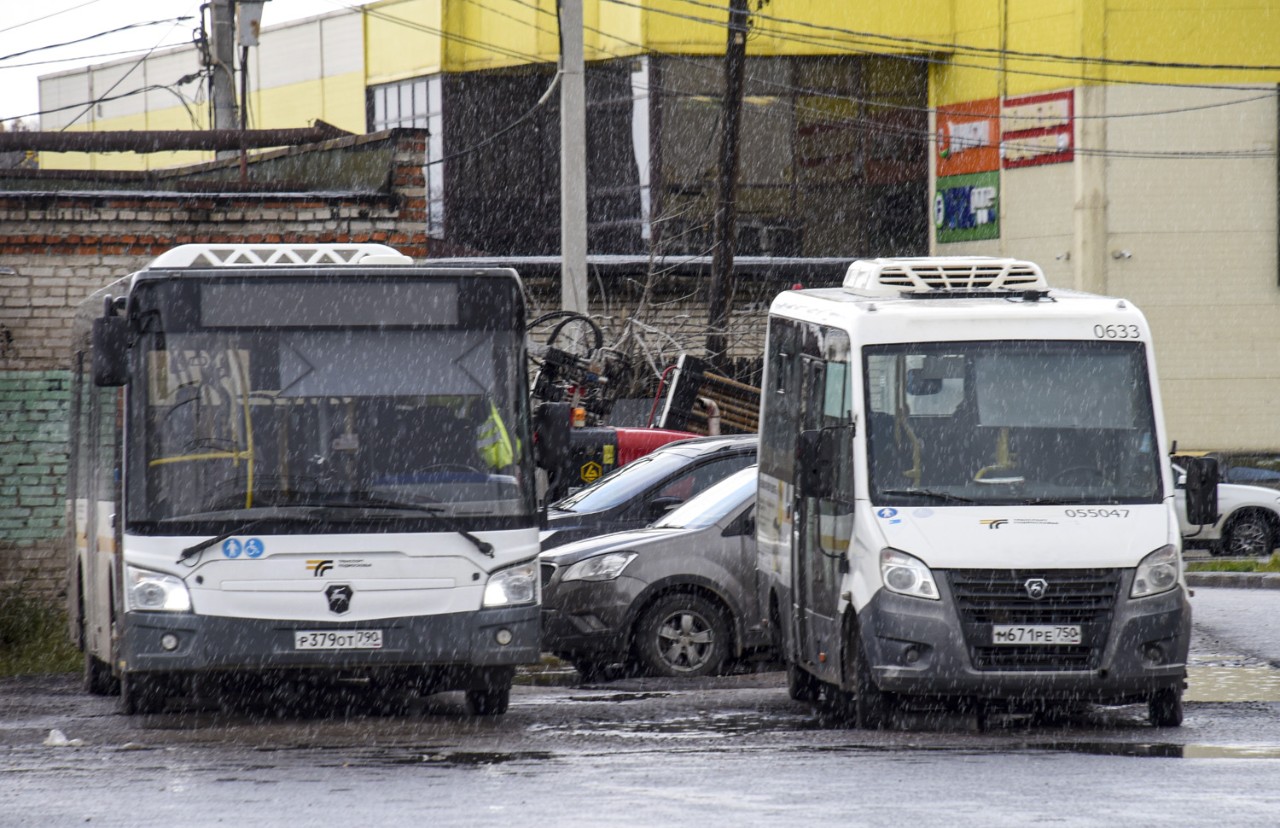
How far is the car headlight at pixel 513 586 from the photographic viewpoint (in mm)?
11391

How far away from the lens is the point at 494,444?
37.6 ft

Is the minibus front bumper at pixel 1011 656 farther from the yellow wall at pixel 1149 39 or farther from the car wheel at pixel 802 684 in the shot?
the yellow wall at pixel 1149 39

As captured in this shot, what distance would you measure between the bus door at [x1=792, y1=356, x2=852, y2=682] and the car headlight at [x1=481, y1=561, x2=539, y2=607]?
5.13ft

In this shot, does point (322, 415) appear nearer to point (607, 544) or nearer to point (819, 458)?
point (819, 458)

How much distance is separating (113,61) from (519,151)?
26378 millimetres

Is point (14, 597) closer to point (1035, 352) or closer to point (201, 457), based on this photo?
point (201, 457)

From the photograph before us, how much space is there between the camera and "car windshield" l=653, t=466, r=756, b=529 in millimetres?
14680

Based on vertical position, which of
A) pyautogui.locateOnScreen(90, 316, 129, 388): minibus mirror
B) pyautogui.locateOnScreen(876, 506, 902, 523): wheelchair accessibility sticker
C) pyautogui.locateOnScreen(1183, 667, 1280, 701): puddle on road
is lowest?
pyautogui.locateOnScreen(1183, 667, 1280, 701): puddle on road

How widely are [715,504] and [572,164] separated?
813 centimetres

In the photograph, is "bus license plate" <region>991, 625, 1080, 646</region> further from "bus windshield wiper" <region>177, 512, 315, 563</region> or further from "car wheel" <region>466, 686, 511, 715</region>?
"bus windshield wiper" <region>177, 512, 315, 563</region>

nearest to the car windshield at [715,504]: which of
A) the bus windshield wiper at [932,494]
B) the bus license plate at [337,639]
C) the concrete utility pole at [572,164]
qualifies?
the bus windshield wiper at [932,494]

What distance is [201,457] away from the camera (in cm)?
1125

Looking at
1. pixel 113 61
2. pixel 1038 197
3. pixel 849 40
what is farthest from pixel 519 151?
pixel 113 61

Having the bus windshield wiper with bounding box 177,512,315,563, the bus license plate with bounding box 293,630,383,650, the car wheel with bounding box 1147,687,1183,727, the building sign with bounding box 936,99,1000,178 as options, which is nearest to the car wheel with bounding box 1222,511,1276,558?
the building sign with bounding box 936,99,1000,178
